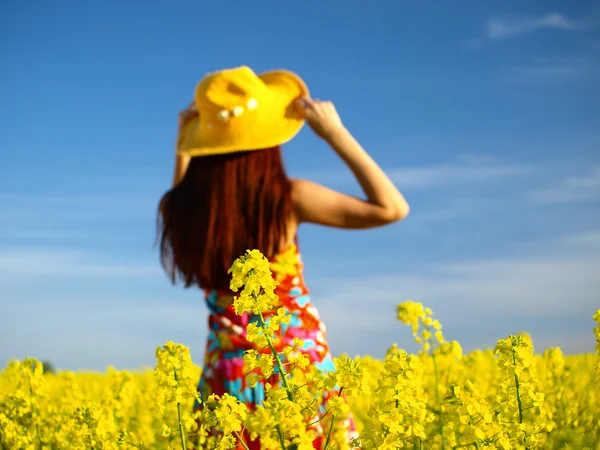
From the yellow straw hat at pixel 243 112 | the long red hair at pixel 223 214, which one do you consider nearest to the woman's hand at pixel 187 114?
the yellow straw hat at pixel 243 112

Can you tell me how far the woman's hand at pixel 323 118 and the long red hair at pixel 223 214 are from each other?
0.80ft

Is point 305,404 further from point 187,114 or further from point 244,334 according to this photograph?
point 187,114

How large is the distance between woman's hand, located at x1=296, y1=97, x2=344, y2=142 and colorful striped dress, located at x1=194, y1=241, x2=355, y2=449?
597 mm

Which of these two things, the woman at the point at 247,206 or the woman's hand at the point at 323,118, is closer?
the woman at the point at 247,206

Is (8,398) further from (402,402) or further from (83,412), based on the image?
(402,402)

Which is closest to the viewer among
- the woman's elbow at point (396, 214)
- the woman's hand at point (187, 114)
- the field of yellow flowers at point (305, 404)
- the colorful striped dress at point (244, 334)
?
the field of yellow flowers at point (305, 404)

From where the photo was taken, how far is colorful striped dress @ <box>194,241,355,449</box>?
3.40 meters

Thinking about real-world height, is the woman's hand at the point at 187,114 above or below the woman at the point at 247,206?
above

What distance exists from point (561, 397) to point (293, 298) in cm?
195

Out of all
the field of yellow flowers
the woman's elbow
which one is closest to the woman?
the woman's elbow

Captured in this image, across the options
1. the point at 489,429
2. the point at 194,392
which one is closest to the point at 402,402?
the point at 489,429

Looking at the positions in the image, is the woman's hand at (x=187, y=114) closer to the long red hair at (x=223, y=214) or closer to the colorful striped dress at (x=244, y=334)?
the long red hair at (x=223, y=214)

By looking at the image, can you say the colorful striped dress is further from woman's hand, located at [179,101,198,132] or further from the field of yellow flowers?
woman's hand, located at [179,101,198,132]

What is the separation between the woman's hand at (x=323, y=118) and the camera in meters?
3.72
